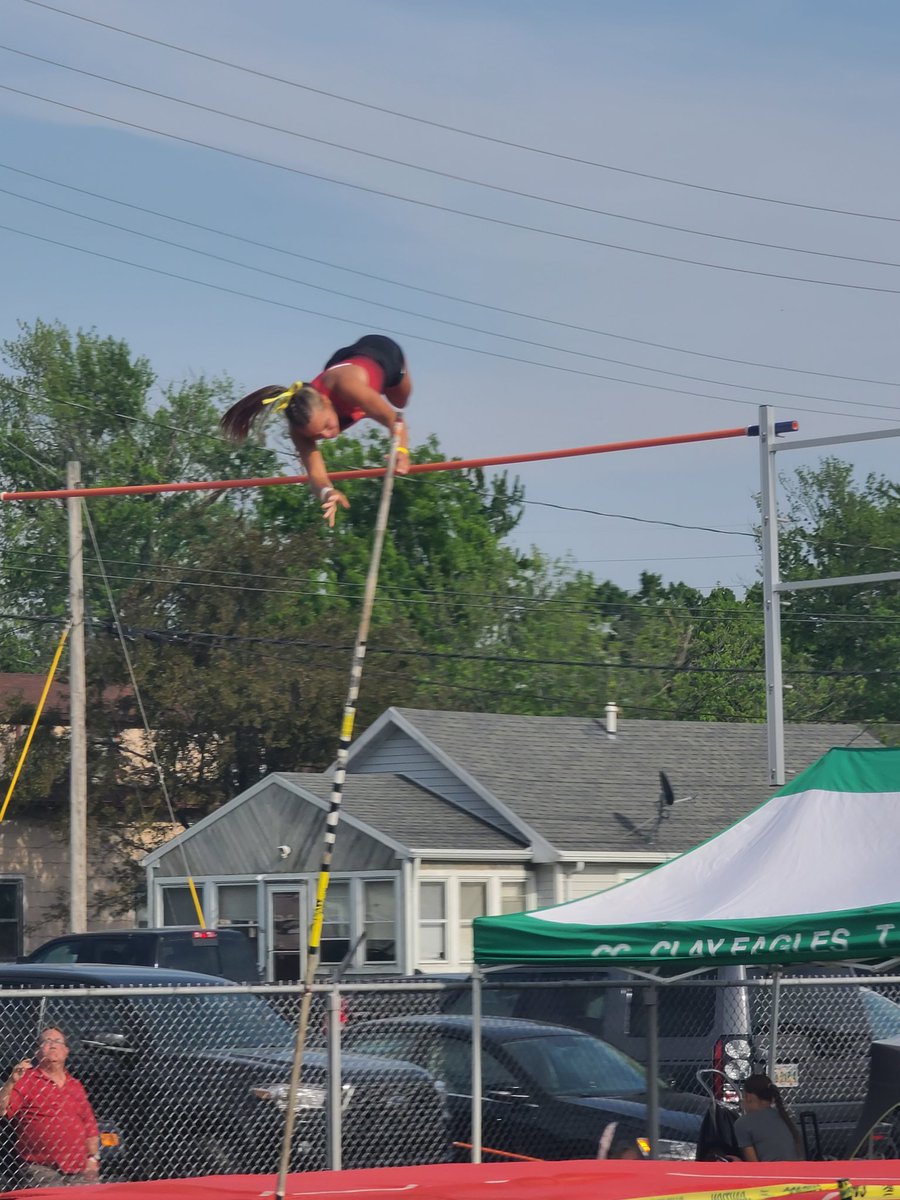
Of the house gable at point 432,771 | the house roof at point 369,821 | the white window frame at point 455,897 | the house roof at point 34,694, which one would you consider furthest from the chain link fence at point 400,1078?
the house roof at point 34,694

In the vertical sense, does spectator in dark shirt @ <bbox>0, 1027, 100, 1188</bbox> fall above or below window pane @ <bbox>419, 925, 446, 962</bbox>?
above

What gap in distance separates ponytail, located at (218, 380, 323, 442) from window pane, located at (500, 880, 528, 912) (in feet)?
65.3

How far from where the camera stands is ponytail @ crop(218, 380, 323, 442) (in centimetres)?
702

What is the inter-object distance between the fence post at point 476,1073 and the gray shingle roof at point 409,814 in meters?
16.0

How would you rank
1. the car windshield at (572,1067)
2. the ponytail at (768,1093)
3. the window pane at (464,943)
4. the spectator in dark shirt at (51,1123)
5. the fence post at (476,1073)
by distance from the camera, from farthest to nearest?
1. the window pane at (464,943)
2. the car windshield at (572,1067)
3. the fence post at (476,1073)
4. the ponytail at (768,1093)
5. the spectator in dark shirt at (51,1123)

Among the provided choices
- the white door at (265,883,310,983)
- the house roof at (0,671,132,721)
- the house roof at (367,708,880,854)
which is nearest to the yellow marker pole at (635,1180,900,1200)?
the house roof at (367,708,880,854)

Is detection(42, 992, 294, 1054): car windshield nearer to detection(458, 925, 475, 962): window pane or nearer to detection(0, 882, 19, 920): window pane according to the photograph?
detection(458, 925, 475, 962): window pane

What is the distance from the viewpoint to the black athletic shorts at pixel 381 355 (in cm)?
746

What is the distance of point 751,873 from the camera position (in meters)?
9.70

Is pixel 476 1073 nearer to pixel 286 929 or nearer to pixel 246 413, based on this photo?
pixel 246 413

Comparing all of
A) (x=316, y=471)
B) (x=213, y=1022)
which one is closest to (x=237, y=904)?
(x=213, y=1022)

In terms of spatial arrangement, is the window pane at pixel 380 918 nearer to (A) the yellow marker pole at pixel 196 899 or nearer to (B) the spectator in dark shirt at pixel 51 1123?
(A) the yellow marker pole at pixel 196 899

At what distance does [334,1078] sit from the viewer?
9531 millimetres

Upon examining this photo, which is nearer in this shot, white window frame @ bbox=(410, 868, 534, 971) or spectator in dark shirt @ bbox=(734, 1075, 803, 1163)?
spectator in dark shirt @ bbox=(734, 1075, 803, 1163)
